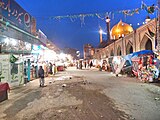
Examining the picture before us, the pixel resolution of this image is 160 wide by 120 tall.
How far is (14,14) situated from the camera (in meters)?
15.2

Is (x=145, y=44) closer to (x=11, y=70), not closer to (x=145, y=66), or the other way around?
(x=145, y=66)

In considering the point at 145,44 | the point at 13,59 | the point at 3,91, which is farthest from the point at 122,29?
the point at 3,91

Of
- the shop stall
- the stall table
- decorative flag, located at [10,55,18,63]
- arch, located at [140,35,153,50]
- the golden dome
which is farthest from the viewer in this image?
the golden dome

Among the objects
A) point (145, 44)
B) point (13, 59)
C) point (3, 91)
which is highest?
point (145, 44)

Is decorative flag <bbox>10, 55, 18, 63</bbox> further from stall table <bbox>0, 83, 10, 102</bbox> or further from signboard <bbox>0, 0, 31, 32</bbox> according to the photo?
stall table <bbox>0, 83, 10, 102</bbox>

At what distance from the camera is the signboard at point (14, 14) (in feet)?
43.3

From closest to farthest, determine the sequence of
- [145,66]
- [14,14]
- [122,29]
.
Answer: [14,14]
[145,66]
[122,29]

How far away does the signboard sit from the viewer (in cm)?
1319

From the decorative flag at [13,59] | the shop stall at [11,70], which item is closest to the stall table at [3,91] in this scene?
the shop stall at [11,70]

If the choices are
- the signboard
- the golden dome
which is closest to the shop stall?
the signboard

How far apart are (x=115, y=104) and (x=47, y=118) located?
3198 mm

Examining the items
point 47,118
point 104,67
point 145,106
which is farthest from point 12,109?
point 104,67

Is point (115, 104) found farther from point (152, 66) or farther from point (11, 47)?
point (11, 47)

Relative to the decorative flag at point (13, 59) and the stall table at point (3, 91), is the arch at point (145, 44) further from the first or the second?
the stall table at point (3, 91)
